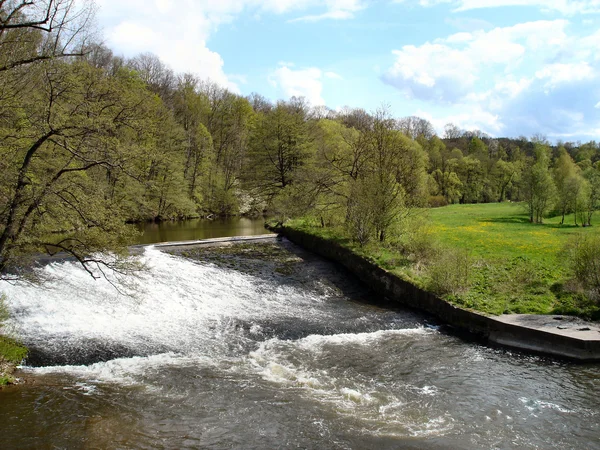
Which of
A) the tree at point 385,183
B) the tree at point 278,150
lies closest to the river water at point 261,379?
the tree at point 385,183

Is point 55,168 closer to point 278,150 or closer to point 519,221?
point 278,150

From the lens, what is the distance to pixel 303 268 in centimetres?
2109

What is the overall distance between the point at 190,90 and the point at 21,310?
47.9 m

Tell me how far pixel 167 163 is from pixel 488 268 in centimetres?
2686

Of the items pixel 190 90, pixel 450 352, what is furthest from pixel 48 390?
pixel 190 90

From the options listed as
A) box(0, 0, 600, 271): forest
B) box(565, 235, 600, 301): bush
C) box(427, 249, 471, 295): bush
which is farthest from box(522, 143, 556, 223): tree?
box(427, 249, 471, 295): bush

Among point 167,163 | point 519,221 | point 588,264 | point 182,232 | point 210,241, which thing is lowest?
point 588,264

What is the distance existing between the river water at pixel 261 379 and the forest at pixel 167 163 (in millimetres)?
2314

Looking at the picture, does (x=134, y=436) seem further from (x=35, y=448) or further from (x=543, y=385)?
(x=543, y=385)

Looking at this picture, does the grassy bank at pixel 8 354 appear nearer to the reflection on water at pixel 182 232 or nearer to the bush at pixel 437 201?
the reflection on water at pixel 182 232

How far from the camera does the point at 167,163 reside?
36.1m

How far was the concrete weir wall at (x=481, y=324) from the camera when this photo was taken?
11.0 m

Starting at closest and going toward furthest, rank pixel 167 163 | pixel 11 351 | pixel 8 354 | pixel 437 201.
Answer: pixel 8 354
pixel 11 351
pixel 167 163
pixel 437 201

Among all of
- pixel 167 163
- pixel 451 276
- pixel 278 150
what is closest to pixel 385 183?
pixel 451 276
